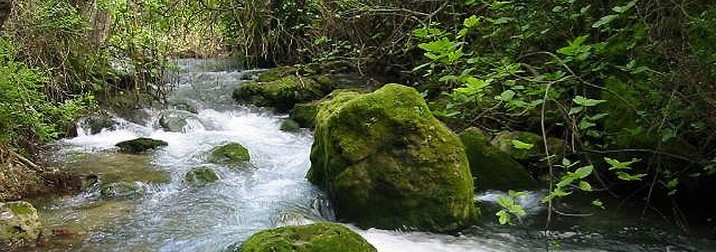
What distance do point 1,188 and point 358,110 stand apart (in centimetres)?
320

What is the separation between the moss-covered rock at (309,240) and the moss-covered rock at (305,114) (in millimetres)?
5685

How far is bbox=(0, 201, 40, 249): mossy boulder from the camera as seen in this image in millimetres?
4602

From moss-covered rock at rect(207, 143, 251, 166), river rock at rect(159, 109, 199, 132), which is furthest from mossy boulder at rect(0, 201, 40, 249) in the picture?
river rock at rect(159, 109, 199, 132)

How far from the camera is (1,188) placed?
562 cm

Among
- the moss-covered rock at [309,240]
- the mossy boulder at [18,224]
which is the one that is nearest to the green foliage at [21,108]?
the mossy boulder at [18,224]

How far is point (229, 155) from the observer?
7648 mm

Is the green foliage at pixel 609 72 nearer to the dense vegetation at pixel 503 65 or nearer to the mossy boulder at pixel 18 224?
the dense vegetation at pixel 503 65

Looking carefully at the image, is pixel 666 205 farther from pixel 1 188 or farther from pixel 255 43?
pixel 255 43

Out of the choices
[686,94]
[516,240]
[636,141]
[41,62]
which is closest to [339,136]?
[516,240]

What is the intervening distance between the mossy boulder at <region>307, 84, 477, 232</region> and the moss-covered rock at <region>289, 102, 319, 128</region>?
155 inches

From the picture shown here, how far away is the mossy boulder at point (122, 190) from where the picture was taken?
6102 mm

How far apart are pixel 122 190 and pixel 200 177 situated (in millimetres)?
835

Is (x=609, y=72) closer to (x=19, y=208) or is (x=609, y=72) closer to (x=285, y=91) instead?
(x=19, y=208)

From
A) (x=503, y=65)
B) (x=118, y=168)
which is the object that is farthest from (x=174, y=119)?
(x=503, y=65)
